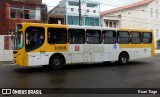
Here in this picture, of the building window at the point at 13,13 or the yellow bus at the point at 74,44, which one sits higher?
the building window at the point at 13,13

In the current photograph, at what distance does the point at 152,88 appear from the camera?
36.0ft

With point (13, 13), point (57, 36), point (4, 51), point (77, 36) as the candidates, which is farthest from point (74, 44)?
point (13, 13)

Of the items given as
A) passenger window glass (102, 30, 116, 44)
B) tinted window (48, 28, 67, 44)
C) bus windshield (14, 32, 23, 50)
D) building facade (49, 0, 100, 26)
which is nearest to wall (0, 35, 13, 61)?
bus windshield (14, 32, 23, 50)

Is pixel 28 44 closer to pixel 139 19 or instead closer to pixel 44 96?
pixel 44 96

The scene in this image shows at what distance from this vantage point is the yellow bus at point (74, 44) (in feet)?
55.8

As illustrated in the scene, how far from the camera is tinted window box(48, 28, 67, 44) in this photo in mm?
17719

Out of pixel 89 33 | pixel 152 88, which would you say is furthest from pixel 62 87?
pixel 89 33

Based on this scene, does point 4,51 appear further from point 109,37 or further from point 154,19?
point 154,19

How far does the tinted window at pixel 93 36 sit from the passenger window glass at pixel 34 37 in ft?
11.3

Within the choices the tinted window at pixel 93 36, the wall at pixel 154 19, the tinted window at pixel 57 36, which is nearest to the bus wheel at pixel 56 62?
the tinted window at pixel 57 36

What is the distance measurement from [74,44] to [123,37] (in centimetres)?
456

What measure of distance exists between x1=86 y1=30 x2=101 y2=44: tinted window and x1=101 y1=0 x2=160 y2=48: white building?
36793mm

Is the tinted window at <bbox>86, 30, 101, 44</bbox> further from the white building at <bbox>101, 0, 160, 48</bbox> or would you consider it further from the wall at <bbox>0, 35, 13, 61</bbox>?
the white building at <bbox>101, 0, 160, 48</bbox>

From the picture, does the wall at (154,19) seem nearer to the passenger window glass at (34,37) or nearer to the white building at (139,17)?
the white building at (139,17)
